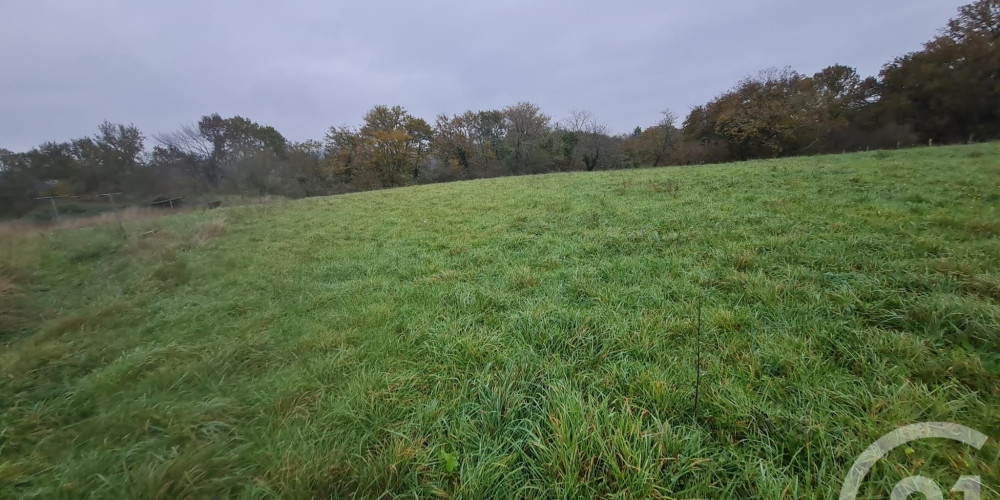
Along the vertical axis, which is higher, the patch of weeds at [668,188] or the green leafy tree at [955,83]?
the green leafy tree at [955,83]

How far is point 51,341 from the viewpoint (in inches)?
125

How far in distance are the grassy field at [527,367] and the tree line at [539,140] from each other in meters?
3.29

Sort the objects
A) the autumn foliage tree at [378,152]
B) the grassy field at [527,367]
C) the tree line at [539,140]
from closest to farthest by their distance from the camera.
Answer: the grassy field at [527,367]
the tree line at [539,140]
the autumn foliage tree at [378,152]

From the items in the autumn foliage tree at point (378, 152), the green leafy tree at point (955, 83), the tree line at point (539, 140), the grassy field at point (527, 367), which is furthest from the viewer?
the autumn foliage tree at point (378, 152)

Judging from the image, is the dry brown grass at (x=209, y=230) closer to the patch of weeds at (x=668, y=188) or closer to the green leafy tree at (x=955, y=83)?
the patch of weeds at (x=668, y=188)

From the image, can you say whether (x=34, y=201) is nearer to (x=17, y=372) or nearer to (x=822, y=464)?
(x=17, y=372)

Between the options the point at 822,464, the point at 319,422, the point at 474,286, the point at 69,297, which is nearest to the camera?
the point at 822,464

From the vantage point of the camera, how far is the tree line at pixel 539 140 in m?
7.74

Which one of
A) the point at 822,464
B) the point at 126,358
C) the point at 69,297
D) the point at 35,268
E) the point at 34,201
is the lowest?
the point at 822,464

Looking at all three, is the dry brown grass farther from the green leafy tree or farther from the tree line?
the green leafy tree

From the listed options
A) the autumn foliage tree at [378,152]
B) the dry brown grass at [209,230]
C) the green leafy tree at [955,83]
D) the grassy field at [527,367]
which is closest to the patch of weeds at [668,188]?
the grassy field at [527,367]

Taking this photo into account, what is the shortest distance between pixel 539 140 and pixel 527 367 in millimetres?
34579

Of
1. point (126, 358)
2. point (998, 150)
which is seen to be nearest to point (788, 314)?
point (126, 358)

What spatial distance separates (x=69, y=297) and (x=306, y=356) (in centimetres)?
486
